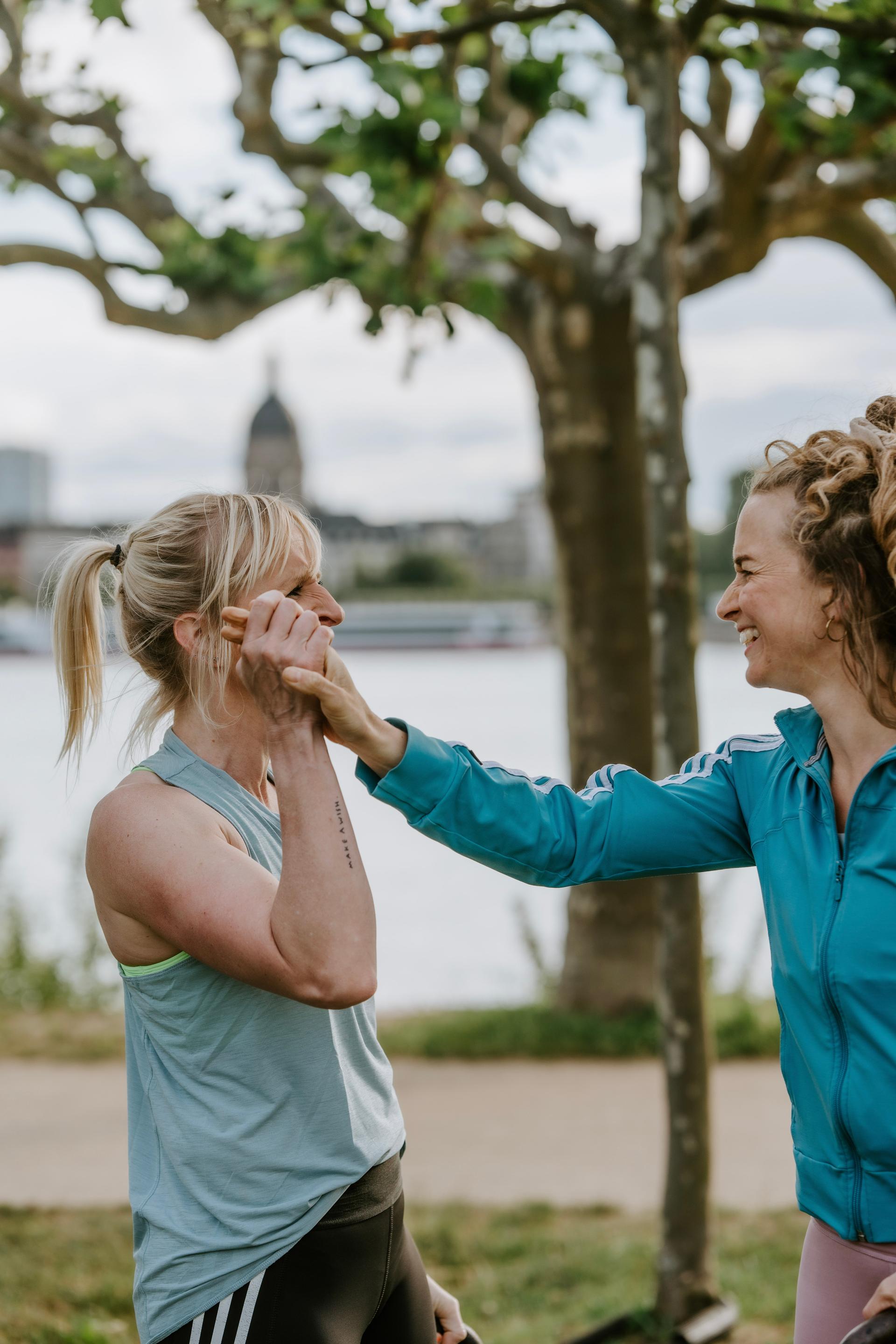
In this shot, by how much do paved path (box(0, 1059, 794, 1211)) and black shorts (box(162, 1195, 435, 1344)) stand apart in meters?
3.33

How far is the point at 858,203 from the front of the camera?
592 centimetres

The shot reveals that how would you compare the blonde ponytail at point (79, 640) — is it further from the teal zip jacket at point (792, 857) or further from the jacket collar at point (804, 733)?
the jacket collar at point (804, 733)

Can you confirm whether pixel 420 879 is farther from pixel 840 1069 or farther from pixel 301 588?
pixel 840 1069

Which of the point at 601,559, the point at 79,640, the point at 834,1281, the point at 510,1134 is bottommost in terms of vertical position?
the point at 510,1134

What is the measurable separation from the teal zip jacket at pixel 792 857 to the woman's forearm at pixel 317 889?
0.15 metres

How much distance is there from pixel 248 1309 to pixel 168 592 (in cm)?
93

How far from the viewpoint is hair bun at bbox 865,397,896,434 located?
1.78 metres

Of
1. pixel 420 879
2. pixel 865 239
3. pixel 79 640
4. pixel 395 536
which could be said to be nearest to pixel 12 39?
pixel 865 239

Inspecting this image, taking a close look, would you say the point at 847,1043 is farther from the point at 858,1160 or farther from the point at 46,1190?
the point at 46,1190

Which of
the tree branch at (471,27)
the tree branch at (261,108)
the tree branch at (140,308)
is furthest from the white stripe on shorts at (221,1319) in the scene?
the tree branch at (140,308)

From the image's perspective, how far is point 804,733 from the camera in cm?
179

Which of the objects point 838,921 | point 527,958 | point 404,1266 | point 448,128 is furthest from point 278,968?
point 527,958

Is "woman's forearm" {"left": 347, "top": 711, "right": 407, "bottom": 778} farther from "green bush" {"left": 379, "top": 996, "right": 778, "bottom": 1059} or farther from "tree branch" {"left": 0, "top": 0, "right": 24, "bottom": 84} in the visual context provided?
"green bush" {"left": 379, "top": 996, "right": 778, "bottom": 1059}

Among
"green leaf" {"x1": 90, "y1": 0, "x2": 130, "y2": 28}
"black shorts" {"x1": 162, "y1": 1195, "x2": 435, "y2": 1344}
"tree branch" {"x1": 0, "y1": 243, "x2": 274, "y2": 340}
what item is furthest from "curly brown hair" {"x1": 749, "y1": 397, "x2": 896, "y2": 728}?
"tree branch" {"x1": 0, "y1": 243, "x2": 274, "y2": 340}
